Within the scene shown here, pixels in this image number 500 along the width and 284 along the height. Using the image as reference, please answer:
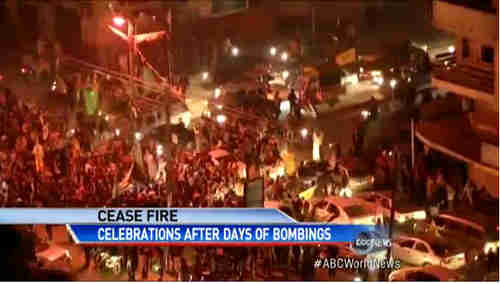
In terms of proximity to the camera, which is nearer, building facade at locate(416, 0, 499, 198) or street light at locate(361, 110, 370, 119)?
building facade at locate(416, 0, 499, 198)

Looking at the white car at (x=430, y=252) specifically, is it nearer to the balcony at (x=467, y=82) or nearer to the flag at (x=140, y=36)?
the balcony at (x=467, y=82)

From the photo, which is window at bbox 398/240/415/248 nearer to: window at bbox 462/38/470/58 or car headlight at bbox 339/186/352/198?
car headlight at bbox 339/186/352/198

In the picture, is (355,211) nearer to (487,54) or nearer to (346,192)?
(346,192)

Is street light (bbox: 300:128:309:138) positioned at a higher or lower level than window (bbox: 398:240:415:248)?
higher

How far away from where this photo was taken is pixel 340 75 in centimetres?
319

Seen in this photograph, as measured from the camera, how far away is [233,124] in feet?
10.5

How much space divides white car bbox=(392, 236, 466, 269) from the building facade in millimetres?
206

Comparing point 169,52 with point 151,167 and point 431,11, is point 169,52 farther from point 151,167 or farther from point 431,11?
point 431,11

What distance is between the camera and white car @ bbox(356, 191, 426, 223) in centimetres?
314

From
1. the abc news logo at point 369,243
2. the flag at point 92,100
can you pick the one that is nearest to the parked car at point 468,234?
the abc news logo at point 369,243

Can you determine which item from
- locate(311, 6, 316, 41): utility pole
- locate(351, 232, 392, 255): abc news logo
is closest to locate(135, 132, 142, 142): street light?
locate(311, 6, 316, 41): utility pole

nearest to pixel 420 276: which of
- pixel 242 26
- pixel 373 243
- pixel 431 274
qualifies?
pixel 431 274

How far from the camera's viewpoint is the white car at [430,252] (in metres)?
3.11

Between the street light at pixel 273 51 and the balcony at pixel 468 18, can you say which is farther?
the street light at pixel 273 51
